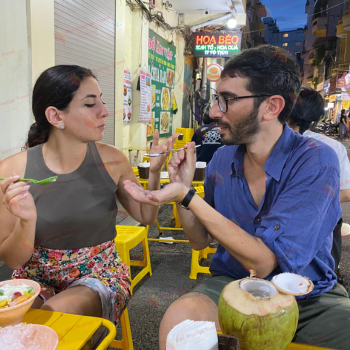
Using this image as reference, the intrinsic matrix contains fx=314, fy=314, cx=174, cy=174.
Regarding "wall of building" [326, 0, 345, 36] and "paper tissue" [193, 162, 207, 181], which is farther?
"wall of building" [326, 0, 345, 36]

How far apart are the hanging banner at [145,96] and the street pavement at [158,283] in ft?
9.44

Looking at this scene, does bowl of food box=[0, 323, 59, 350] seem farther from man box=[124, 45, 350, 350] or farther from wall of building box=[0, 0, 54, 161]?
wall of building box=[0, 0, 54, 161]

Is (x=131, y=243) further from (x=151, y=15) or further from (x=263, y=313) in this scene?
(x=151, y=15)

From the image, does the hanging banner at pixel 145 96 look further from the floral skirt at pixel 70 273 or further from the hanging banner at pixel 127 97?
the floral skirt at pixel 70 273

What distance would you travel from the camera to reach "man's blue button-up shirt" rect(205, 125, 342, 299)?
133 cm

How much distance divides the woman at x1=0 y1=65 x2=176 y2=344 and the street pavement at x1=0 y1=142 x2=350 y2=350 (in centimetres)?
83

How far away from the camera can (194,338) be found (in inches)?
29.0

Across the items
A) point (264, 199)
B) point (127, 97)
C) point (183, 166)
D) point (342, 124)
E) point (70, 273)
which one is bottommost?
point (70, 273)

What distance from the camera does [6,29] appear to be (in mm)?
3346

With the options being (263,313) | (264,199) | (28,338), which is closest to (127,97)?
(264,199)

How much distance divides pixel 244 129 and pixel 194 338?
116 centimetres

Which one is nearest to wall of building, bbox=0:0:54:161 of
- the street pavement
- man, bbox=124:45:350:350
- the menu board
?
the street pavement

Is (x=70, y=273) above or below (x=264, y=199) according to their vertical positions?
below

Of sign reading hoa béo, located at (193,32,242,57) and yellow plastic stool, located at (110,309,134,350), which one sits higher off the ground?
sign reading hoa béo, located at (193,32,242,57)
